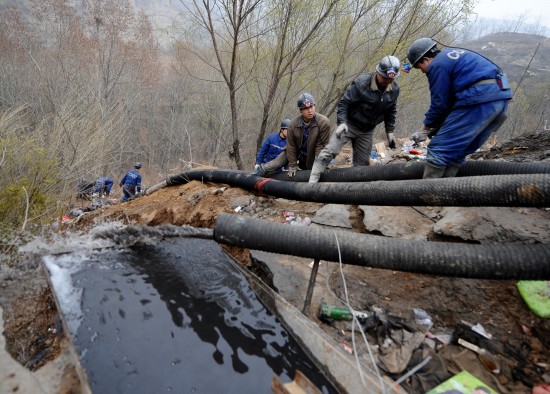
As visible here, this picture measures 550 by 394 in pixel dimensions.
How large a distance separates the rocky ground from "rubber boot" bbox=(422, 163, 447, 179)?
536mm

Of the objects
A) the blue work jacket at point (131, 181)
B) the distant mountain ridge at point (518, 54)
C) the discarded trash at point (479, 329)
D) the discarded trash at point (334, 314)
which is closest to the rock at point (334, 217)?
the discarded trash at point (334, 314)

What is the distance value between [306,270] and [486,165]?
2.28 meters

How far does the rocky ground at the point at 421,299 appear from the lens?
6.42 feet

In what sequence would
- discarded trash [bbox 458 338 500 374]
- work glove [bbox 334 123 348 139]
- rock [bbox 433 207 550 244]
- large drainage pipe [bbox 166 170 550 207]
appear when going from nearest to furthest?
1. discarded trash [bbox 458 338 500 374]
2. large drainage pipe [bbox 166 170 550 207]
3. rock [bbox 433 207 550 244]
4. work glove [bbox 334 123 348 139]

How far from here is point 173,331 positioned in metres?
2.28

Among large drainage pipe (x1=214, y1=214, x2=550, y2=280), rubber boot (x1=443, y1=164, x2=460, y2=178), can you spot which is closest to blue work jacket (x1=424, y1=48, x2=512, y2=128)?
rubber boot (x1=443, y1=164, x2=460, y2=178)

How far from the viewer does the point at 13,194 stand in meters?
4.65

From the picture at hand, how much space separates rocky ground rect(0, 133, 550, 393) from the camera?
196 cm

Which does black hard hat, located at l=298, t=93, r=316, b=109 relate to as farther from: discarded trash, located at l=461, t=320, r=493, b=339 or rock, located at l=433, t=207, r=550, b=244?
discarded trash, located at l=461, t=320, r=493, b=339

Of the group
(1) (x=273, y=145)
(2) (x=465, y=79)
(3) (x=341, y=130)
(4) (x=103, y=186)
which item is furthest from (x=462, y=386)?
(4) (x=103, y=186)

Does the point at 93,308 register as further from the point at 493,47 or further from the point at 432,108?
the point at 493,47

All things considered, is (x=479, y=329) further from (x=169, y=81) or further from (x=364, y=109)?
(x=169, y=81)

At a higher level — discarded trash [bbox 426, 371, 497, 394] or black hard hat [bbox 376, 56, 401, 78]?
black hard hat [bbox 376, 56, 401, 78]

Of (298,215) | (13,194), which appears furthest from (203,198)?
(13,194)
